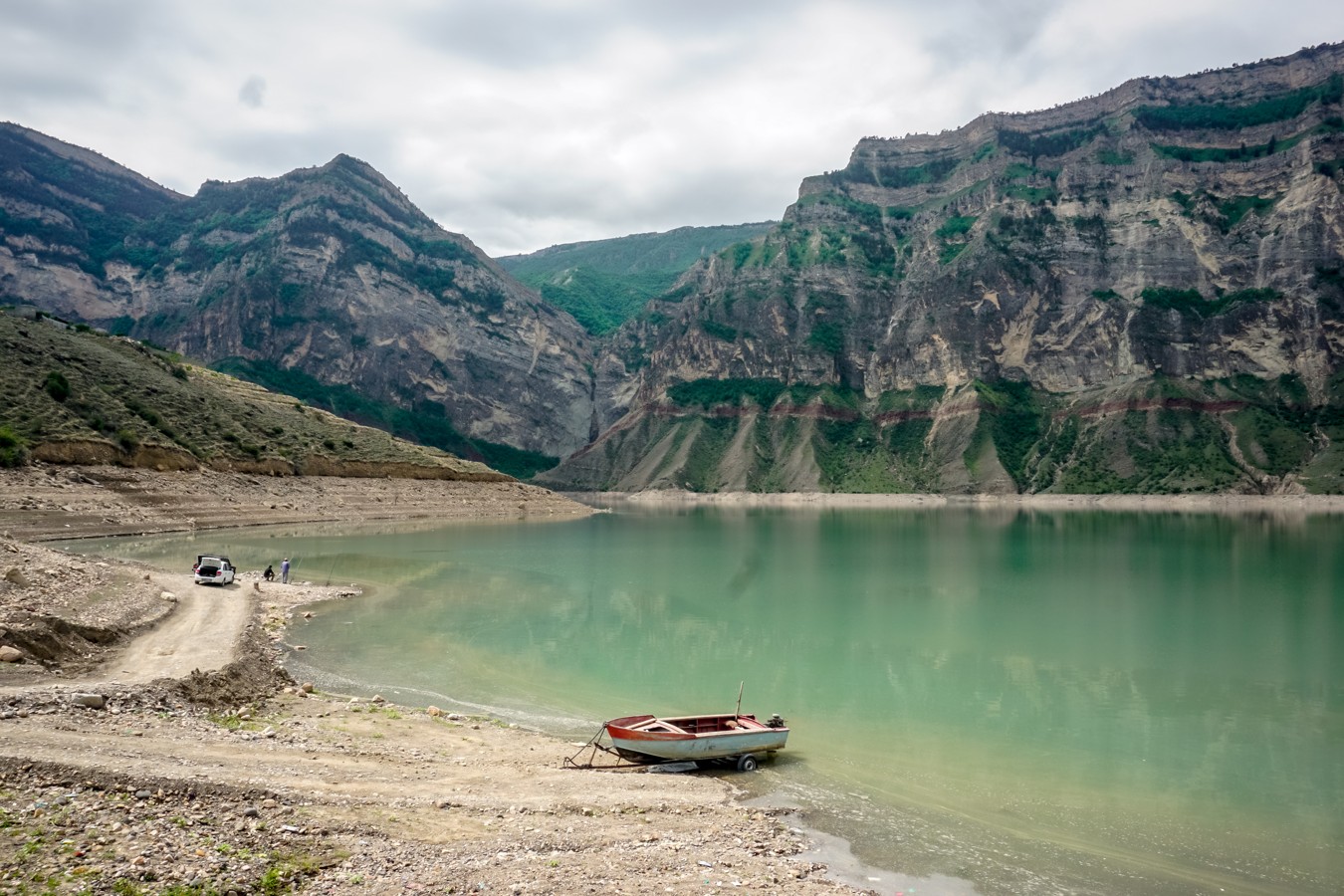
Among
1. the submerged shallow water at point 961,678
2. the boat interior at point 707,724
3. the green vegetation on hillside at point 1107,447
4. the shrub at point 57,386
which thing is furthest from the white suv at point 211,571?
the green vegetation on hillside at point 1107,447

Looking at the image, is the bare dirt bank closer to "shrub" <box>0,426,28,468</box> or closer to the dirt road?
"shrub" <box>0,426,28,468</box>

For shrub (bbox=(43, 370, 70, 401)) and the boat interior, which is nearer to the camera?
the boat interior

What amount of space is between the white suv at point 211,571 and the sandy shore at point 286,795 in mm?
12561

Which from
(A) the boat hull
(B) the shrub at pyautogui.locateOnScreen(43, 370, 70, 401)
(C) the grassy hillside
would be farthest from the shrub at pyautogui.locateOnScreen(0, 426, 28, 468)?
(A) the boat hull

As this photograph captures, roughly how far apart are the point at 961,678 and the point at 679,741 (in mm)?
11942

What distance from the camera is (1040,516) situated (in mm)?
117625

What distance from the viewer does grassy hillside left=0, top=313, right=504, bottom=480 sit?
61656 mm

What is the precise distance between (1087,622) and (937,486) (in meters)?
151

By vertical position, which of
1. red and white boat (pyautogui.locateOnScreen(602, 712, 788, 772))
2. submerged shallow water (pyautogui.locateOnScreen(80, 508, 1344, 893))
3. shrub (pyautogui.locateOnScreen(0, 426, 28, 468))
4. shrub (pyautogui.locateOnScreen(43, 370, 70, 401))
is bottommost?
submerged shallow water (pyautogui.locateOnScreen(80, 508, 1344, 893))

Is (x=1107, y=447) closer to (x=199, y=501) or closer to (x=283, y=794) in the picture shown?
(x=199, y=501)

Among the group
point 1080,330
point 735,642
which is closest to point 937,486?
point 1080,330

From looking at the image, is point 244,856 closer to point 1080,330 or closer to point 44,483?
point 44,483

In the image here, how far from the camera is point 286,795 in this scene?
1200 centimetres

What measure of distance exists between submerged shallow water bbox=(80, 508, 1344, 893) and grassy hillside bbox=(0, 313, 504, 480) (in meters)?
12.4
